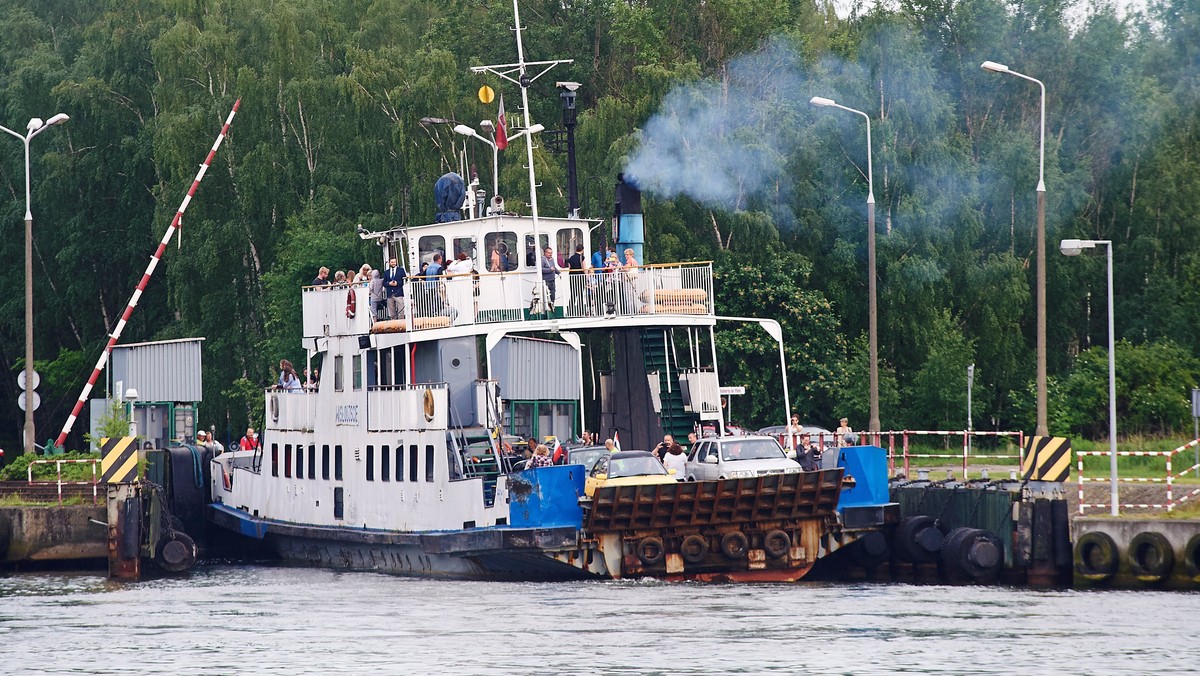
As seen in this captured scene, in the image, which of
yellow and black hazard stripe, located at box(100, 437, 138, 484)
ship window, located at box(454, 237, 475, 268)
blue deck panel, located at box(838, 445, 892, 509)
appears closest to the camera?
blue deck panel, located at box(838, 445, 892, 509)

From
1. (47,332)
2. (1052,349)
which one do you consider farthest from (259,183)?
(1052,349)

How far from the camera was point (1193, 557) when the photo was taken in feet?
102

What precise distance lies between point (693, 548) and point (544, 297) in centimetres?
591

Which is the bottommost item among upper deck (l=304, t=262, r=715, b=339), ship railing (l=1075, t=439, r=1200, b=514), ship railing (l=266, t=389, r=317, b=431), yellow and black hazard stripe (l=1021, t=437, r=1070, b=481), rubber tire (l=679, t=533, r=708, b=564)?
rubber tire (l=679, t=533, r=708, b=564)

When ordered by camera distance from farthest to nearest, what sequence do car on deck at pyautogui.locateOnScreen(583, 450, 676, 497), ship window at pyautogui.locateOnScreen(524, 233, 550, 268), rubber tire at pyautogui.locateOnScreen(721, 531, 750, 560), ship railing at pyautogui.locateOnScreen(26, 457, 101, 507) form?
ship railing at pyautogui.locateOnScreen(26, 457, 101, 507) < ship window at pyautogui.locateOnScreen(524, 233, 550, 268) < rubber tire at pyautogui.locateOnScreen(721, 531, 750, 560) < car on deck at pyautogui.locateOnScreen(583, 450, 676, 497)

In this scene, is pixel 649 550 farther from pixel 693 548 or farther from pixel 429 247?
pixel 429 247

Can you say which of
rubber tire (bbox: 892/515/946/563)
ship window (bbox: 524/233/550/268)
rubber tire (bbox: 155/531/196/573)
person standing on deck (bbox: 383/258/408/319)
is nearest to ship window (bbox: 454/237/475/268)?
ship window (bbox: 524/233/550/268)

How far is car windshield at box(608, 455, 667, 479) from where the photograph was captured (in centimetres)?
3222

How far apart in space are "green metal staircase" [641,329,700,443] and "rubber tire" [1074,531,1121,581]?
8.55 meters

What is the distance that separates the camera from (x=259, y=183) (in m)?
63.1

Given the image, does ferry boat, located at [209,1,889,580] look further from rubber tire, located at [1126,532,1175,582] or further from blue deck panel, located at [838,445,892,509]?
rubber tire, located at [1126,532,1175,582]

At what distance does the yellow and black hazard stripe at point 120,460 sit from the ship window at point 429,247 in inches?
257

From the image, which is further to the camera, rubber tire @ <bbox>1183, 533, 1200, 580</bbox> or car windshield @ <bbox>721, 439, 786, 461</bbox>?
car windshield @ <bbox>721, 439, 786, 461</bbox>

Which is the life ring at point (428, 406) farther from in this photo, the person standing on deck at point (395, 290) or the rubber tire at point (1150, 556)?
the rubber tire at point (1150, 556)
